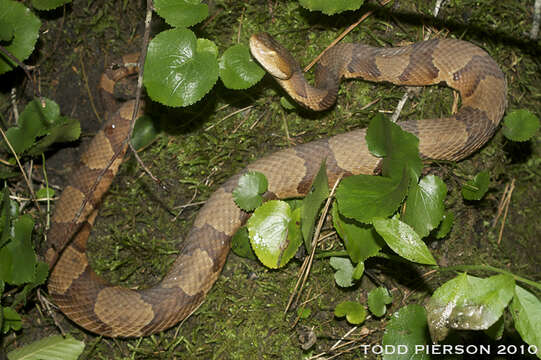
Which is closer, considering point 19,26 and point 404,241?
point 404,241

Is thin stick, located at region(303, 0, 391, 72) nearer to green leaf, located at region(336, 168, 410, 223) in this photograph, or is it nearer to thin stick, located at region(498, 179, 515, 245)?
green leaf, located at region(336, 168, 410, 223)

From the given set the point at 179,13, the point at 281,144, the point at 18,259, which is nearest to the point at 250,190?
the point at 281,144

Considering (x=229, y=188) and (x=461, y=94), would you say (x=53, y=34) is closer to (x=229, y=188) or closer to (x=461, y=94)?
(x=229, y=188)

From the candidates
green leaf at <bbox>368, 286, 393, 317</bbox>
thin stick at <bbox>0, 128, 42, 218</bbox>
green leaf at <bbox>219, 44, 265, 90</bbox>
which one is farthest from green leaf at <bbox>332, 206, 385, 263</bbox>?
thin stick at <bbox>0, 128, 42, 218</bbox>

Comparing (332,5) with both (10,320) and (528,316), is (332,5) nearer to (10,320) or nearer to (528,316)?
(528,316)

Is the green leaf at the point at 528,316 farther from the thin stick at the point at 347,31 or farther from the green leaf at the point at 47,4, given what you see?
the green leaf at the point at 47,4

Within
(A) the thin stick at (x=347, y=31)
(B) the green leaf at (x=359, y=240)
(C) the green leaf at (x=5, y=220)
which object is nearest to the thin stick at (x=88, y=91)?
(C) the green leaf at (x=5, y=220)

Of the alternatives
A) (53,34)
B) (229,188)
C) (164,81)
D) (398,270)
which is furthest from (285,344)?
(53,34)
